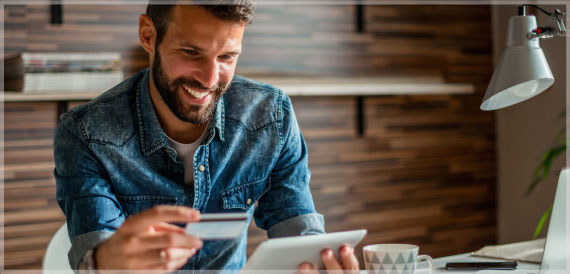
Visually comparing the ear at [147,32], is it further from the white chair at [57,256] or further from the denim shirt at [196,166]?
the white chair at [57,256]

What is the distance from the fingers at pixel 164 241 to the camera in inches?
43.0

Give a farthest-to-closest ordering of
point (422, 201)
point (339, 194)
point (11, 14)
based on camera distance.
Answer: point (422, 201)
point (339, 194)
point (11, 14)

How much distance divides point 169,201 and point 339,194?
6.67ft

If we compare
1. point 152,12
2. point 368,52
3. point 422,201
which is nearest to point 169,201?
point 152,12

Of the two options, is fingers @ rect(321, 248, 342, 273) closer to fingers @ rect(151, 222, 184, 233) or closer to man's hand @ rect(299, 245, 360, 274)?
man's hand @ rect(299, 245, 360, 274)

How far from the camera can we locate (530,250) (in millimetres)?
1830

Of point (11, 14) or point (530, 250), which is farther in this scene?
point (11, 14)

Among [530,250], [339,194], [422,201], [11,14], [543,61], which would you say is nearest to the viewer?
[543,61]

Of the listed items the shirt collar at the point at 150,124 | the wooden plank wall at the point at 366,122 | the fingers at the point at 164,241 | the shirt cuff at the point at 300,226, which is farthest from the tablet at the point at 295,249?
the wooden plank wall at the point at 366,122

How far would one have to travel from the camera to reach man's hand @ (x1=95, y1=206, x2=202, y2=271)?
1085 millimetres

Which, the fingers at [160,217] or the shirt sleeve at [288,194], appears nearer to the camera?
the fingers at [160,217]

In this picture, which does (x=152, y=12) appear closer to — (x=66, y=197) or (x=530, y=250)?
(x=66, y=197)

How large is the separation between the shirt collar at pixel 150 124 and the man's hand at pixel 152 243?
52 cm

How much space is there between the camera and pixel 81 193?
4.86 feet
